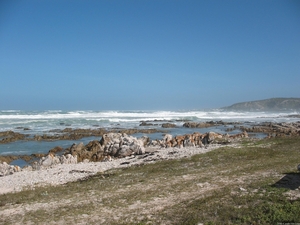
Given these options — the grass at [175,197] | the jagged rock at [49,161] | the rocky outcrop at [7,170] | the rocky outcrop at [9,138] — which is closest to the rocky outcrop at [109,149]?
the jagged rock at [49,161]

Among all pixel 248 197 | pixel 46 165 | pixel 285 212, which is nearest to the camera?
pixel 285 212

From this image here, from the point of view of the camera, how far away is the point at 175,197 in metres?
10.1

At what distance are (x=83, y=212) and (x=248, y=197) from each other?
5.66 m

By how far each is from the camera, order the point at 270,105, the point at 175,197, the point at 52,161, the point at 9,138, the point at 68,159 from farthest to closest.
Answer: the point at 270,105 < the point at 9,138 < the point at 68,159 < the point at 52,161 < the point at 175,197

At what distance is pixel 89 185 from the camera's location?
13555mm

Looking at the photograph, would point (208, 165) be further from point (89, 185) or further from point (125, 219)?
point (125, 219)

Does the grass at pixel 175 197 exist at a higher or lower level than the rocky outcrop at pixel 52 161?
higher

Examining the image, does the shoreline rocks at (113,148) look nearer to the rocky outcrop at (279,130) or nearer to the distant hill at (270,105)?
the rocky outcrop at (279,130)

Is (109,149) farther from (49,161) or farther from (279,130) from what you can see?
(279,130)

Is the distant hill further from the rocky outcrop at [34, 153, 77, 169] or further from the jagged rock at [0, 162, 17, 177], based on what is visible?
the jagged rock at [0, 162, 17, 177]

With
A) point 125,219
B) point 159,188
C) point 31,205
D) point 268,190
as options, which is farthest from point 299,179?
point 31,205

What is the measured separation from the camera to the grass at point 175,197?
26.1 ft

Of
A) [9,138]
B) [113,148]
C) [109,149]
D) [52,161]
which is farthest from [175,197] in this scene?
[9,138]

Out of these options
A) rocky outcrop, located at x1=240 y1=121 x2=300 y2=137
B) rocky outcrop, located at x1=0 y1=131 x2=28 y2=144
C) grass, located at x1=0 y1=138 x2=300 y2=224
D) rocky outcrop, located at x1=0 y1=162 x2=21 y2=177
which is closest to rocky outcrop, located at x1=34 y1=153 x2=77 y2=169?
rocky outcrop, located at x1=0 y1=162 x2=21 y2=177
